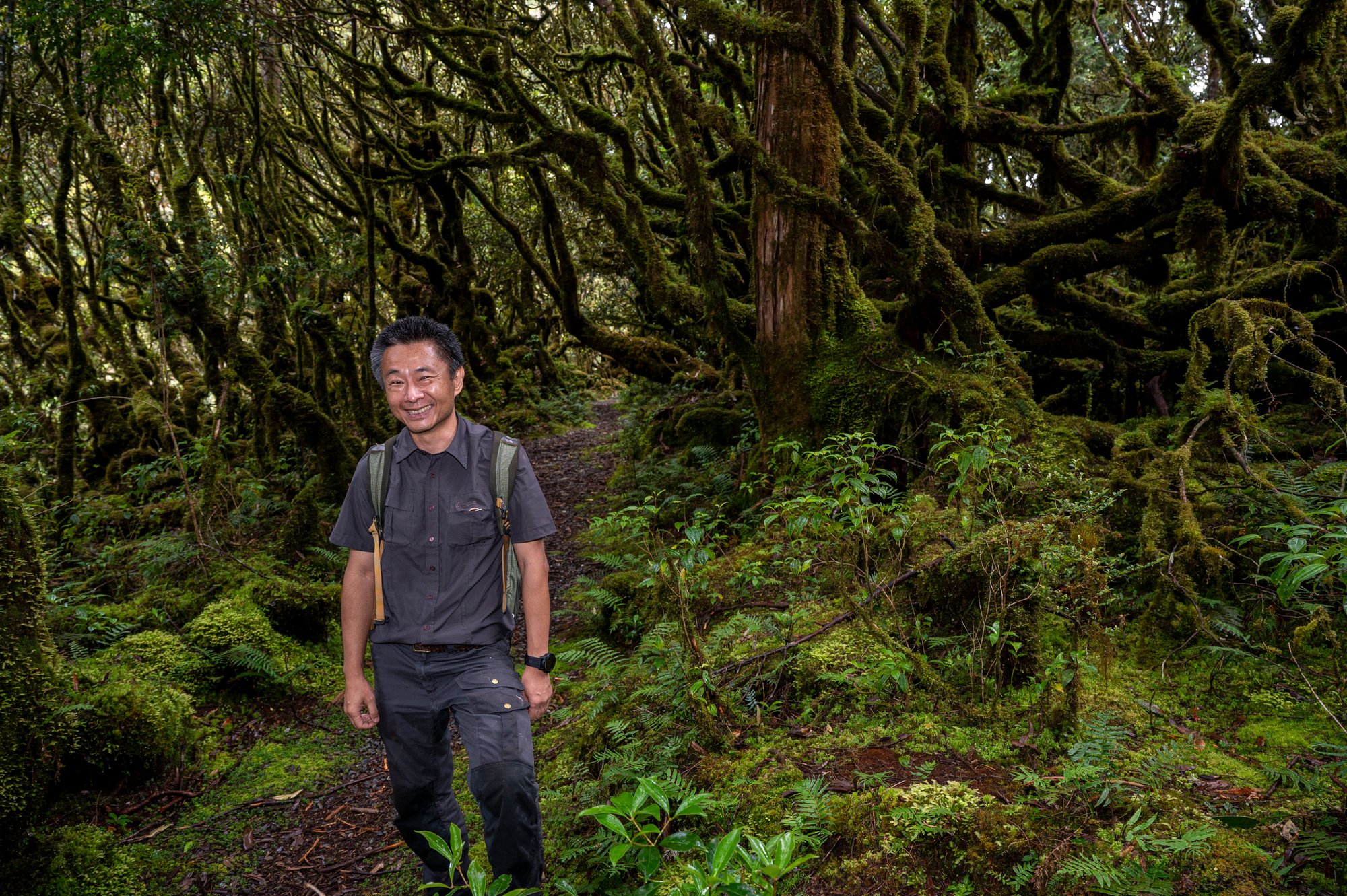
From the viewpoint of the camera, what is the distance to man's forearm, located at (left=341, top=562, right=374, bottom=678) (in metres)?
3.05

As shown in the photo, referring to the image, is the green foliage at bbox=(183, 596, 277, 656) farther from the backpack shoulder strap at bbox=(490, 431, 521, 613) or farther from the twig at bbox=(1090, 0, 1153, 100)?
the twig at bbox=(1090, 0, 1153, 100)

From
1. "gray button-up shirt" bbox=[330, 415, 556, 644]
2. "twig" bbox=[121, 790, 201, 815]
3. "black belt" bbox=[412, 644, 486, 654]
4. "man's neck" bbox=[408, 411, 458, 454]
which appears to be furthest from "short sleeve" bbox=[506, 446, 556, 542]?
"twig" bbox=[121, 790, 201, 815]

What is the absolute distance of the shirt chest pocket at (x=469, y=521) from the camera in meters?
2.98

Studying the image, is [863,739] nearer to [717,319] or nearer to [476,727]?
[476,727]

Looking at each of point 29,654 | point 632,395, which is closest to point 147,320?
point 632,395

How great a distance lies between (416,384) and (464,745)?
4.95 ft

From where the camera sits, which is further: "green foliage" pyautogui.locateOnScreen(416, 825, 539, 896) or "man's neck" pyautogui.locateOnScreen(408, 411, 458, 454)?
"man's neck" pyautogui.locateOnScreen(408, 411, 458, 454)

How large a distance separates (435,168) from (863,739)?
8931mm

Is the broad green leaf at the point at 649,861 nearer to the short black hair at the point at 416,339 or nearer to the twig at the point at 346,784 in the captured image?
the short black hair at the point at 416,339

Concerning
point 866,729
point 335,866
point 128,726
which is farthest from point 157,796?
point 866,729

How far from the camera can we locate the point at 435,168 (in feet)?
31.0

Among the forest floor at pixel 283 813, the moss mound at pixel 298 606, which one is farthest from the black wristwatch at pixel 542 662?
the moss mound at pixel 298 606

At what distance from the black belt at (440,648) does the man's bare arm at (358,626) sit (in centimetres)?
29

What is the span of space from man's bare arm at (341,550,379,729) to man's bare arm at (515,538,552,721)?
0.65 meters
